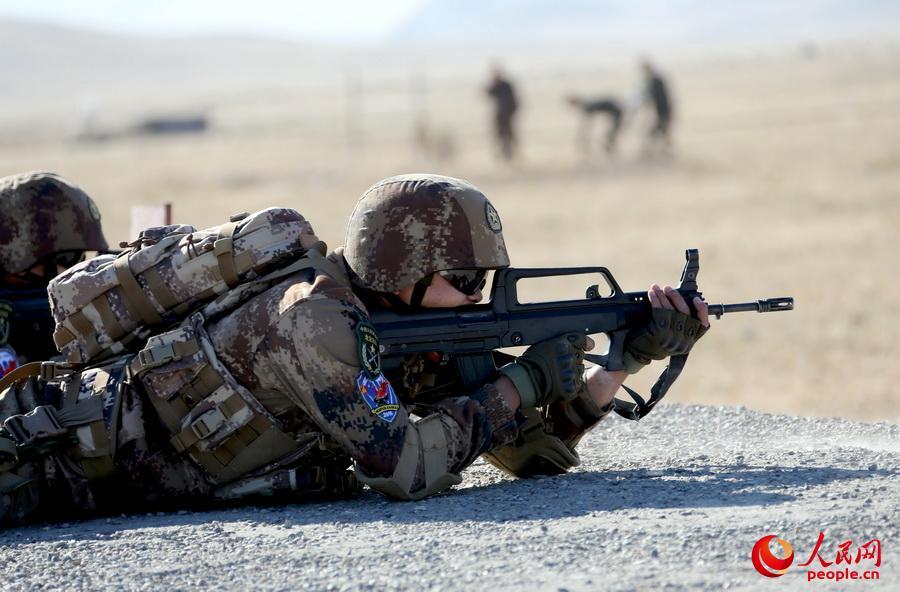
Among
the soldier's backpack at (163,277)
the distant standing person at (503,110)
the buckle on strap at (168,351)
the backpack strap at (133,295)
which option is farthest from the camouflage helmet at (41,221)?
the distant standing person at (503,110)

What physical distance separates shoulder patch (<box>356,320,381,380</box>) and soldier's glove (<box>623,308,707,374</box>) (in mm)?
1106

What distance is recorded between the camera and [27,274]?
21.1 feet

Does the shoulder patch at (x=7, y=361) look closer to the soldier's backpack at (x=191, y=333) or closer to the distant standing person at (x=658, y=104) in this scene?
the soldier's backpack at (x=191, y=333)

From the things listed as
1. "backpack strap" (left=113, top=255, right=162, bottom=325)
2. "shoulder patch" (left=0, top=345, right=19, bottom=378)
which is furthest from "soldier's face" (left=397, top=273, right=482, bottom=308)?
"shoulder patch" (left=0, top=345, right=19, bottom=378)

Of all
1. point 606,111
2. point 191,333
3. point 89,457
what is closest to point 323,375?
point 191,333

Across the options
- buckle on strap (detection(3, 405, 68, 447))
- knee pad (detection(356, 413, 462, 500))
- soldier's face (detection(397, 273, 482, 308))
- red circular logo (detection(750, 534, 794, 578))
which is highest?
soldier's face (detection(397, 273, 482, 308))

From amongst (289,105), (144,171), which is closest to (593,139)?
(144,171)

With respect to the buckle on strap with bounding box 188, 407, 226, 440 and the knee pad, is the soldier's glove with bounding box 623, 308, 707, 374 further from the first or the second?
the buckle on strap with bounding box 188, 407, 226, 440

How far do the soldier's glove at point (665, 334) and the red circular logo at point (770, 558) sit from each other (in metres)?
1.21

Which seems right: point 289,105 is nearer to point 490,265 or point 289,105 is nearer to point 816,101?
point 816,101

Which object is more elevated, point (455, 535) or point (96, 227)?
point (96, 227)

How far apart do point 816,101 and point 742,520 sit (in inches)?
1546

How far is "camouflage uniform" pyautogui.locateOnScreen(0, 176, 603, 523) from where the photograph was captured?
471 cm

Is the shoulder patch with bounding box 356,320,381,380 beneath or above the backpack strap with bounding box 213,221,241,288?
beneath
